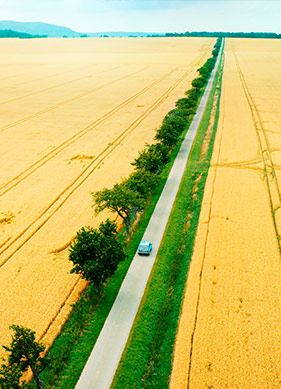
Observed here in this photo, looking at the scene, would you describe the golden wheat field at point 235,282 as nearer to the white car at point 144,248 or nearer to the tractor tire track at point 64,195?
the white car at point 144,248

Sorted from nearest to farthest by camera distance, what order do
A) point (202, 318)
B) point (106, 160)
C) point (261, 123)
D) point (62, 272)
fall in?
point (202, 318) < point (62, 272) < point (106, 160) < point (261, 123)

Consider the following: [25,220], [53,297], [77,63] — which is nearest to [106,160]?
[25,220]

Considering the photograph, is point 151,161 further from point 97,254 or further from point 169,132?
point 97,254

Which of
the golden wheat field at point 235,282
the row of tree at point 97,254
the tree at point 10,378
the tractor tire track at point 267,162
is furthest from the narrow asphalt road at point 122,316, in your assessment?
the tractor tire track at point 267,162

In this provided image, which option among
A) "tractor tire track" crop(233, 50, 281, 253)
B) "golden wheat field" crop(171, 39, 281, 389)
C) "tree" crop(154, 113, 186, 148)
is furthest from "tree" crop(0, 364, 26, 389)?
"tree" crop(154, 113, 186, 148)

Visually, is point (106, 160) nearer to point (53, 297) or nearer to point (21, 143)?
point (21, 143)

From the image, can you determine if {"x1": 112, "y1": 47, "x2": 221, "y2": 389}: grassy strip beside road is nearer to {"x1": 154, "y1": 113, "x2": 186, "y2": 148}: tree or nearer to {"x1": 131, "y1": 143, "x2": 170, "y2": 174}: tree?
{"x1": 131, "y1": 143, "x2": 170, "y2": 174}: tree

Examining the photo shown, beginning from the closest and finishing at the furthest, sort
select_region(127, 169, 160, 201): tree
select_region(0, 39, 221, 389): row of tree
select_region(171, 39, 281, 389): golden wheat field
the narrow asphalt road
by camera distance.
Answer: select_region(0, 39, 221, 389): row of tree, select_region(171, 39, 281, 389): golden wheat field, the narrow asphalt road, select_region(127, 169, 160, 201): tree
